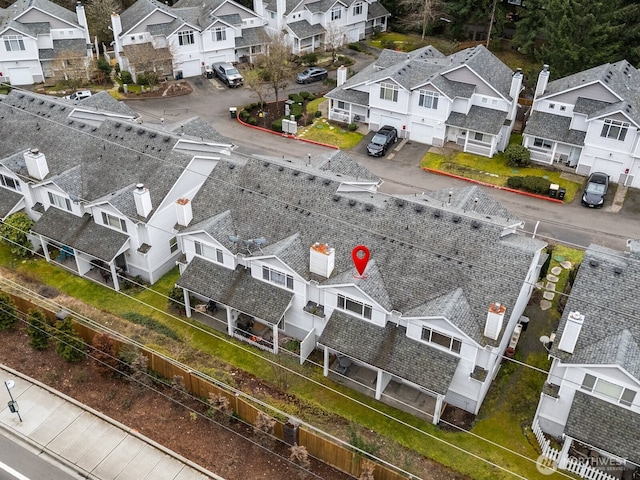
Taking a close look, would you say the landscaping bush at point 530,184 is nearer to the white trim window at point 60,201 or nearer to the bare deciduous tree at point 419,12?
the white trim window at point 60,201

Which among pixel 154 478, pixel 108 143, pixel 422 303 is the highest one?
pixel 108 143

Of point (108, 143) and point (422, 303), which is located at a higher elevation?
point (108, 143)

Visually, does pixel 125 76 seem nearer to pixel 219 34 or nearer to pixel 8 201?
pixel 219 34

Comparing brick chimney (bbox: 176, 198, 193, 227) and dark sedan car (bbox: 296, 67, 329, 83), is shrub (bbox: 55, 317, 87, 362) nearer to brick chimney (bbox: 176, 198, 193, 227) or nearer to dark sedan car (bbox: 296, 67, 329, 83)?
brick chimney (bbox: 176, 198, 193, 227)

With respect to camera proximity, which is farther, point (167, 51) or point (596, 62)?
point (167, 51)

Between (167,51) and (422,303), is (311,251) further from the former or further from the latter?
(167,51)

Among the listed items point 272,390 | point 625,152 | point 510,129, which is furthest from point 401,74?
point 272,390
